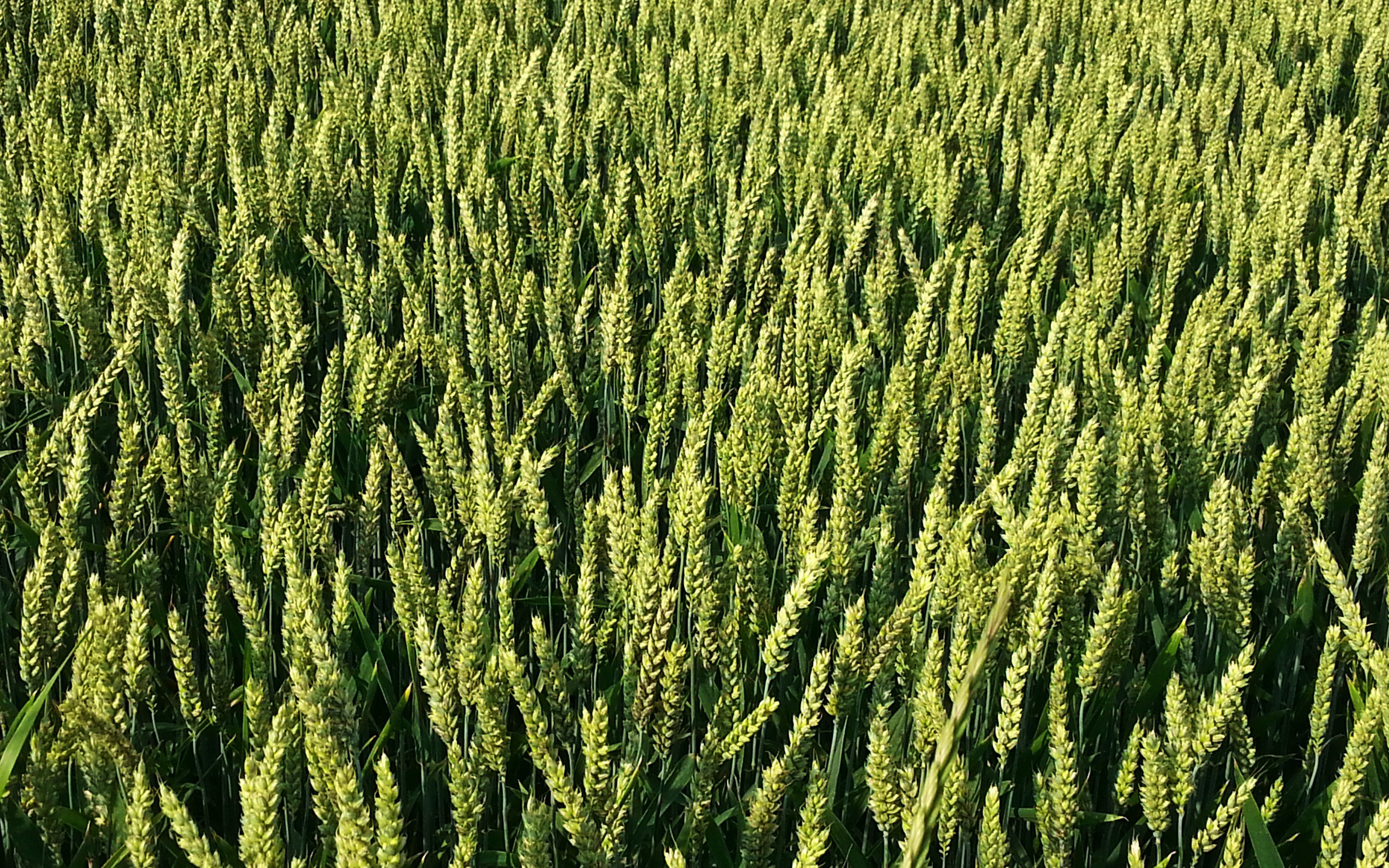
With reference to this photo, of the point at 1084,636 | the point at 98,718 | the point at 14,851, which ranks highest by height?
the point at 98,718

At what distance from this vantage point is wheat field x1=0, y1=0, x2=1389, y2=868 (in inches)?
45.6

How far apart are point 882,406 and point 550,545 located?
0.72 meters

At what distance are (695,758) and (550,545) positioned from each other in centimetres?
27

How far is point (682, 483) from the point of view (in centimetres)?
136

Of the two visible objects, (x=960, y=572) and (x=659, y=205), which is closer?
(x=960, y=572)

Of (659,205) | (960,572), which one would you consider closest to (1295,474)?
(960,572)

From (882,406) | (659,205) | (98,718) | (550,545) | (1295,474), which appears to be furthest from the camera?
(659,205)

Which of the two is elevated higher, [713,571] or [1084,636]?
[1084,636]

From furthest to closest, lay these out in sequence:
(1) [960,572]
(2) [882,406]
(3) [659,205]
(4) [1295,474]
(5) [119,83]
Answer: (5) [119,83] → (3) [659,205] → (2) [882,406] → (4) [1295,474] → (1) [960,572]

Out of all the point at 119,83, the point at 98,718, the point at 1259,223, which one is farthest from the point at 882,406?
the point at 119,83

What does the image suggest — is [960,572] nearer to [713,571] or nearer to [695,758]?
[695,758]

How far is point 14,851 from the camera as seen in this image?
4.27ft

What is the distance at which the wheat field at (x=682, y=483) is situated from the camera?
1.16 m

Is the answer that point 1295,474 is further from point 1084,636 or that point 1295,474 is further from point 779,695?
point 779,695
